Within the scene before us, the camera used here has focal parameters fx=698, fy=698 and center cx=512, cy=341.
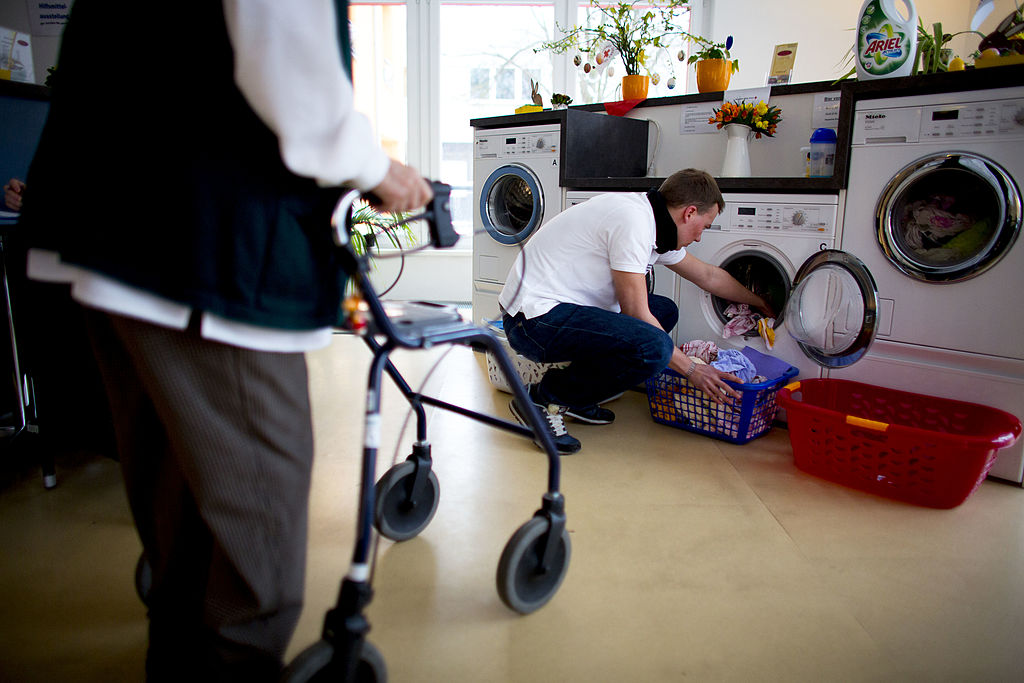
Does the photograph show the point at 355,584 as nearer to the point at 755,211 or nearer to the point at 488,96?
the point at 755,211

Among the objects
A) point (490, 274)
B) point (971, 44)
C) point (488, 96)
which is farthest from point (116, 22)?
point (971, 44)

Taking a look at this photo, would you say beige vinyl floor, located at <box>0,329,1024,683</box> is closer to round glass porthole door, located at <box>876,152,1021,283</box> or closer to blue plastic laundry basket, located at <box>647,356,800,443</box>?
blue plastic laundry basket, located at <box>647,356,800,443</box>

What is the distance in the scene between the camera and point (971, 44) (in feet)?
16.2

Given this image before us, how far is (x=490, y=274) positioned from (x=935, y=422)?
7.47 ft

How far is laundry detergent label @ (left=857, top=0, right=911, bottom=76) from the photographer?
8.07 feet

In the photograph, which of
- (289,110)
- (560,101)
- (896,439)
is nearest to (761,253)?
(896,439)

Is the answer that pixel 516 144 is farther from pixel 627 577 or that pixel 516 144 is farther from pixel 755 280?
pixel 627 577

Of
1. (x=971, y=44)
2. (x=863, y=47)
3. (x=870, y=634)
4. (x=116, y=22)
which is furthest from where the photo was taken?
(x=971, y=44)

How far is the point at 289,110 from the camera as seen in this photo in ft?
2.74

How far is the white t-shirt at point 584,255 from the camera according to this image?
2.37m

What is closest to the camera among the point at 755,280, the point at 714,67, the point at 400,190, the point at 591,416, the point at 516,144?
the point at 400,190

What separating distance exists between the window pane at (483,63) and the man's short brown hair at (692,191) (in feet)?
11.3

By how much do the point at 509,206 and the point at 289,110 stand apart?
3129 millimetres

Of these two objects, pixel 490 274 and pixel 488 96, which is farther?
pixel 488 96
